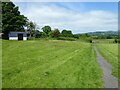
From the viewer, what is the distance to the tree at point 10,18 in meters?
65.1

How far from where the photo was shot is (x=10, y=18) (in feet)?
219

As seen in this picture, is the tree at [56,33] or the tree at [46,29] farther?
the tree at [46,29]

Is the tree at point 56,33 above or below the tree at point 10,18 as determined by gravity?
below

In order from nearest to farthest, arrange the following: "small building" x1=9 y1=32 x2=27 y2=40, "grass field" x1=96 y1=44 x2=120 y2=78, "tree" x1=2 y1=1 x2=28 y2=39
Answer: "grass field" x1=96 y1=44 x2=120 y2=78
"tree" x1=2 y1=1 x2=28 y2=39
"small building" x1=9 y1=32 x2=27 y2=40

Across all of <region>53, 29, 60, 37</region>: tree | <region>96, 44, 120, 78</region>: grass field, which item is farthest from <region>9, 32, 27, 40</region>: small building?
<region>53, 29, 60, 37</region>: tree

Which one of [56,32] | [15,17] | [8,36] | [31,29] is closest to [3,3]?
[15,17]

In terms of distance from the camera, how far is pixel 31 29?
92.9m

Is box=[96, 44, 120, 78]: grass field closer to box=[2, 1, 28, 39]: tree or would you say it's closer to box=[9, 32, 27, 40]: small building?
box=[9, 32, 27, 40]: small building

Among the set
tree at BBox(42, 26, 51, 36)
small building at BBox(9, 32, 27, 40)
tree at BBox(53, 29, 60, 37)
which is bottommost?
small building at BBox(9, 32, 27, 40)

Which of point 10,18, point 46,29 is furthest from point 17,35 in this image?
point 46,29

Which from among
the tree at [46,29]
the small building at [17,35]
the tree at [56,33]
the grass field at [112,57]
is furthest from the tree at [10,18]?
the tree at [46,29]

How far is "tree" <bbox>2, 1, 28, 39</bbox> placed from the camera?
65062 millimetres

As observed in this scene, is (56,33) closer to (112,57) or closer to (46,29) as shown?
(46,29)

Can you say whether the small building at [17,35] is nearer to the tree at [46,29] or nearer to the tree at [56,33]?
the tree at [56,33]
